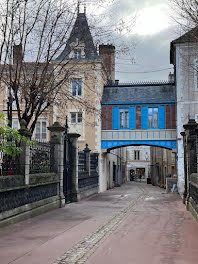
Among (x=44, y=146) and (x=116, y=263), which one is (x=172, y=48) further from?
(x=116, y=263)

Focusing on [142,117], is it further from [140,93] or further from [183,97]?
[183,97]

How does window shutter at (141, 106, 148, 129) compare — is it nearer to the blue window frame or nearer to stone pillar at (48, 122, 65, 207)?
the blue window frame

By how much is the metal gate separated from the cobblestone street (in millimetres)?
4419

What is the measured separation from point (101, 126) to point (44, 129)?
14.8 ft

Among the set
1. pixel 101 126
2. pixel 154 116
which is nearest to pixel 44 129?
pixel 101 126

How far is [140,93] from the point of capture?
91.7 feet

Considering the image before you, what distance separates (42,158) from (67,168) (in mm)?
3664

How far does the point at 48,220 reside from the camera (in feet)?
35.1

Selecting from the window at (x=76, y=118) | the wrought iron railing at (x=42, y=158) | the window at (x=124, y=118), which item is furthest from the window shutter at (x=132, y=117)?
the wrought iron railing at (x=42, y=158)

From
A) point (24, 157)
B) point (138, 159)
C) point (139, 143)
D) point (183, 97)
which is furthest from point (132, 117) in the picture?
point (138, 159)

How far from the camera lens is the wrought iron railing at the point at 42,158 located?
39.1 ft

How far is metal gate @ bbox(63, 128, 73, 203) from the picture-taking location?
16.0 metres

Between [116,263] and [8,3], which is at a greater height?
[8,3]

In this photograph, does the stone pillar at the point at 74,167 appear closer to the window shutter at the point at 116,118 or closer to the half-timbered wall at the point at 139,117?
the half-timbered wall at the point at 139,117
